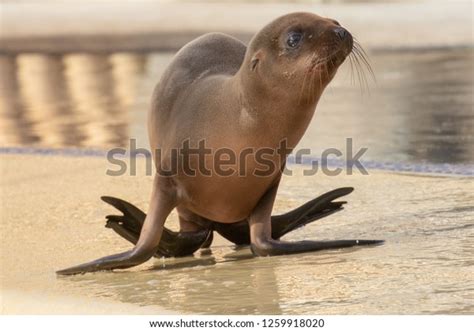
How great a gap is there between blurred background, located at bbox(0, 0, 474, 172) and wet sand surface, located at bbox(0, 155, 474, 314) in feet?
3.30

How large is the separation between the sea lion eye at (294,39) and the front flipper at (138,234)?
1050 millimetres

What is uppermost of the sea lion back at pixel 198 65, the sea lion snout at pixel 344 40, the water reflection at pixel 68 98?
the sea lion snout at pixel 344 40

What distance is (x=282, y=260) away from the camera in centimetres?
584

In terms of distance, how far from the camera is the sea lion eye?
5.59 m

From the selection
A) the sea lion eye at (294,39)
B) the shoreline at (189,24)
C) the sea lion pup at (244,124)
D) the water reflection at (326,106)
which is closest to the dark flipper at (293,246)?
the sea lion pup at (244,124)

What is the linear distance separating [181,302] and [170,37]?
13063 millimetres

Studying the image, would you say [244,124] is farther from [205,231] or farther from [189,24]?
[189,24]

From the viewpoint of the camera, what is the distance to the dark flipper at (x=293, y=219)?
6246 mm

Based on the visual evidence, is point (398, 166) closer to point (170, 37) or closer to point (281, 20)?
point (281, 20)

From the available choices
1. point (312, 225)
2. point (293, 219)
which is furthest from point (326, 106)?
point (293, 219)

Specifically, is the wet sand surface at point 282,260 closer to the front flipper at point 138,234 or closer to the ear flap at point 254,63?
the front flipper at point 138,234

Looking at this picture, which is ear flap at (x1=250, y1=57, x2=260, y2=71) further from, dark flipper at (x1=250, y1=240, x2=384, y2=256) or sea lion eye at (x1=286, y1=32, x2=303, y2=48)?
dark flipper at (x1=250, y1=240, x2=384, y2=256)

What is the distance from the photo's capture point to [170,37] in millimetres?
18031
